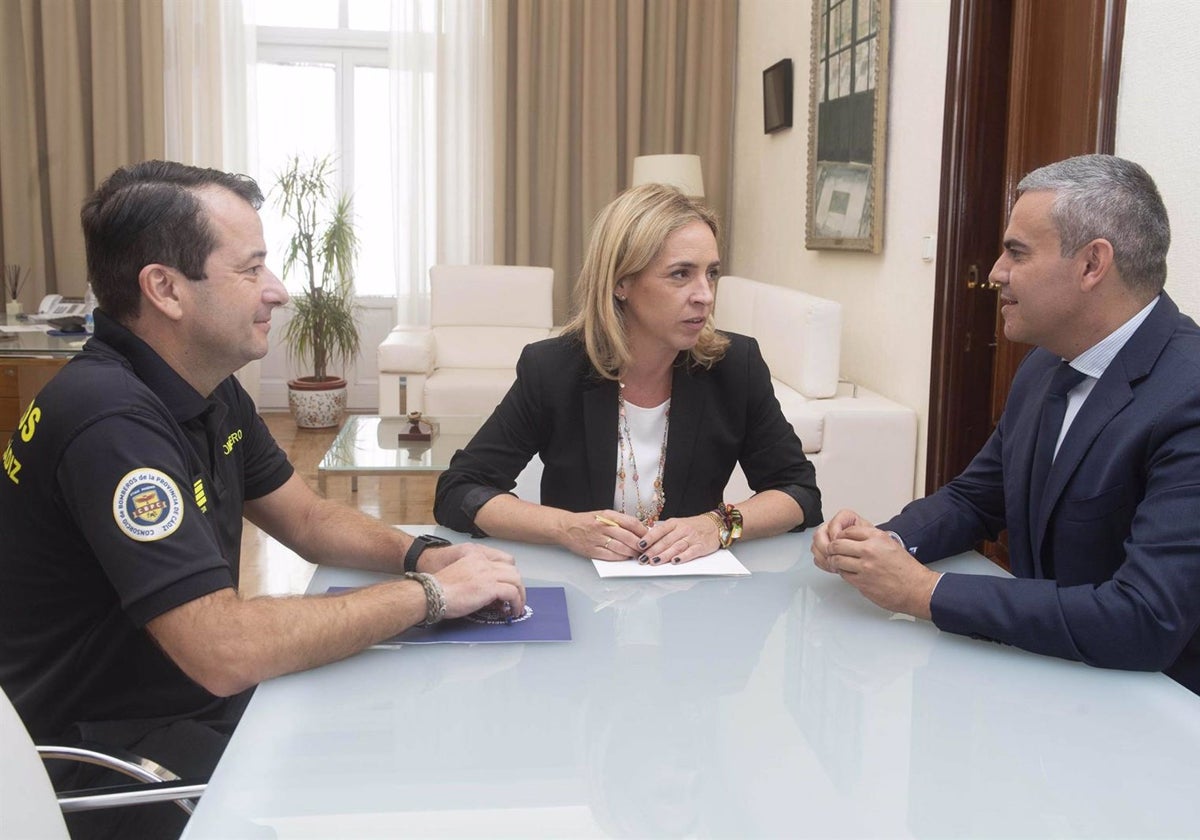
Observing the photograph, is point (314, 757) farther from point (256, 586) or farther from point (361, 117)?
point (361, 117)

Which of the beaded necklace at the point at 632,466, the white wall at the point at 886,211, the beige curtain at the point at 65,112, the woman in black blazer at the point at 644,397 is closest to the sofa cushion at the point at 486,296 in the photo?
the white wall at the point at 886,211

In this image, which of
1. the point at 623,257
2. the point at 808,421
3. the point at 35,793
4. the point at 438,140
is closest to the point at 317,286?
the point at 438,140

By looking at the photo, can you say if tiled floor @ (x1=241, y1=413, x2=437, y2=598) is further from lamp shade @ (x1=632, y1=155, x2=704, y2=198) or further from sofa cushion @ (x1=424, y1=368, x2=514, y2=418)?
lamp shade @ (x1=632, y1=155, x2=704, y2=198)

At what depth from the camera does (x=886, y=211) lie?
14.6 ft

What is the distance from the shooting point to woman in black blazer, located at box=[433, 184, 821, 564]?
6.72 feet

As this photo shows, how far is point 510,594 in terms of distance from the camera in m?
1.39

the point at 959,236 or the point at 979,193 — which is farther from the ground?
the point at 979,193

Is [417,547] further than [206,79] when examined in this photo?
No

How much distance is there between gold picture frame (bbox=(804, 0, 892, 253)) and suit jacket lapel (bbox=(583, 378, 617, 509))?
2.73 metres

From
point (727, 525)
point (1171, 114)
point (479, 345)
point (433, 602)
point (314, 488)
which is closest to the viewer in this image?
point (433, 602)

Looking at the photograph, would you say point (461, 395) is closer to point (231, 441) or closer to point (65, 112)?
point (65, 112)

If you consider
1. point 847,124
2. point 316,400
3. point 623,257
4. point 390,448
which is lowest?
point 316,400

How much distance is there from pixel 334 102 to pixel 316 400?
6.65 ft

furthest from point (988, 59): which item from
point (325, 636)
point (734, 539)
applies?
point (325, 636)
